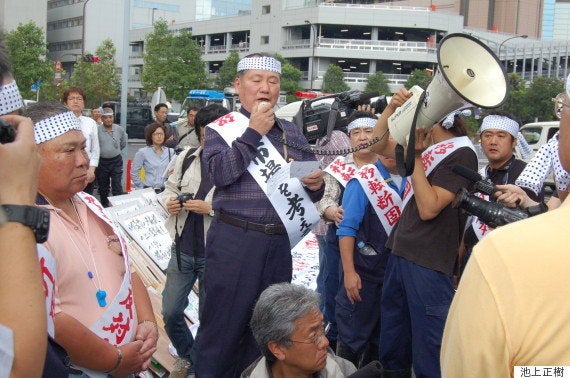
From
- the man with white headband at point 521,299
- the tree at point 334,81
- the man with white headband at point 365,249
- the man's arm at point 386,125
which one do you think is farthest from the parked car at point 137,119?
the man with white headband at point 521,299

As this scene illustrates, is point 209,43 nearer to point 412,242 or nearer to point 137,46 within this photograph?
point 137,46

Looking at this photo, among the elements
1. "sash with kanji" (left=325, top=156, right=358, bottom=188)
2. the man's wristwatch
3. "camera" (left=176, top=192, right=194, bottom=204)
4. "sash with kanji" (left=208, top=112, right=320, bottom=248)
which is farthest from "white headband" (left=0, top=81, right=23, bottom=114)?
"sash with kanji" (left=325, top=156, right=358, bottom=188)

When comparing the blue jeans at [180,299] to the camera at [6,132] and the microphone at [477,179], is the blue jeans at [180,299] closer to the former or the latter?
the microphone at [477,179]

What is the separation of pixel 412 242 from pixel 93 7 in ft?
264

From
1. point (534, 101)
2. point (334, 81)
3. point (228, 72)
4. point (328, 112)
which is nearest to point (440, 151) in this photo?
point (328, 112)

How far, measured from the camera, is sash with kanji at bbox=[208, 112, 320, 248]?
3139 millimetres

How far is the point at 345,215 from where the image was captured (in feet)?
13.9

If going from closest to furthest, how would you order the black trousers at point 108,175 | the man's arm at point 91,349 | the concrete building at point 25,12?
1. the man's arm at point 91,349
2. the black trousers at point 108,175
3. the concrete building at point 25,12

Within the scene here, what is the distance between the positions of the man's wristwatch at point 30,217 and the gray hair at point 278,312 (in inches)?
60.4

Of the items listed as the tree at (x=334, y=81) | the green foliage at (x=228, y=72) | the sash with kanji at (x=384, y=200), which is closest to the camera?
the sash with kanji at (x=384, y=200)

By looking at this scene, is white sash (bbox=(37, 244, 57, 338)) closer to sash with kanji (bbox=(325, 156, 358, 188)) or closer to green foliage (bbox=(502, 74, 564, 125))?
sash with kanji (bbox=(325, 156, 358, 188))

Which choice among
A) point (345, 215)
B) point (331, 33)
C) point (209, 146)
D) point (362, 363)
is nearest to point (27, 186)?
point (209, 146)

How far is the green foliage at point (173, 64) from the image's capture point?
44688mm

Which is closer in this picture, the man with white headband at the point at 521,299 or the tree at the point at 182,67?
the man with white headband at the point at 521,299
